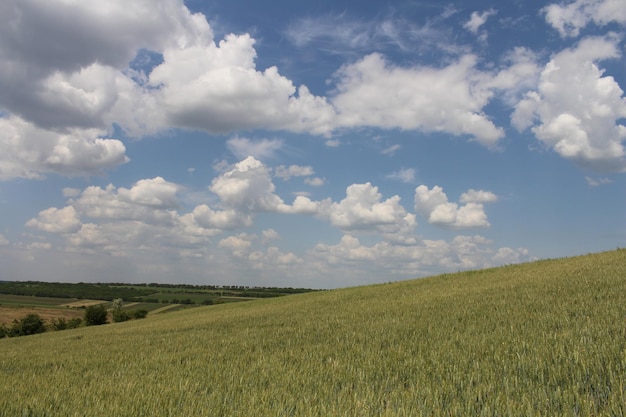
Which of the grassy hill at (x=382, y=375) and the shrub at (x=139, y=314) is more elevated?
the grassy hill at (x=382, y=375)

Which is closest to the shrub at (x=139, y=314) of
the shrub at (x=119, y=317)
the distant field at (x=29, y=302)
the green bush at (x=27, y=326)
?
the shrub at (x=119, y=317)

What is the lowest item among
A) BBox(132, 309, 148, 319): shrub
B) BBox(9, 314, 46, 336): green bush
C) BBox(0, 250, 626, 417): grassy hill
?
BBox(9, 314, 46, 336): green bush

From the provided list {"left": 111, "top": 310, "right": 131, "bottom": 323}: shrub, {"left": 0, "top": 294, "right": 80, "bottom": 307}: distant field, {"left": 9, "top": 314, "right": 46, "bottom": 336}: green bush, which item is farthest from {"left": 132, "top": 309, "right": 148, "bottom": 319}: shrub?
{"left": 0, "top": 294, "right": 80, "bottom": 307}: distant field

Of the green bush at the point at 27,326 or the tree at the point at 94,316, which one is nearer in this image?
the green bush at the point at 27,326

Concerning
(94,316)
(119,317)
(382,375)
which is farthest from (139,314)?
(382,375)

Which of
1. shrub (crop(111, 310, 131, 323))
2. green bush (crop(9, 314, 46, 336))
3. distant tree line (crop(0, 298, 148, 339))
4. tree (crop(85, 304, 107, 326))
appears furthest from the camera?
tree (crop(85, 304, 107, 326))

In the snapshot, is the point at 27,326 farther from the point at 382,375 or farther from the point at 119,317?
the point at 382,375

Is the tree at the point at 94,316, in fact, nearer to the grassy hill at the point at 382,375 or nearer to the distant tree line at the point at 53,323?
the distant tree line at the point at 53,323

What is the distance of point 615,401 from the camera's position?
14.4 feet

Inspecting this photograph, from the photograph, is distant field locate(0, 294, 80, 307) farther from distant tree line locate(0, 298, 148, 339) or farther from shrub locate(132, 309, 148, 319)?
shrub locate(132, 309, 148, 319)

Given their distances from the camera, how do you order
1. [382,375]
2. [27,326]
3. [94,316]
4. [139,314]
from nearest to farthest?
[382,375] < [27,326] < [94,316] < [139,314]

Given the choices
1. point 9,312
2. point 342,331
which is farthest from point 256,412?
point 9,312

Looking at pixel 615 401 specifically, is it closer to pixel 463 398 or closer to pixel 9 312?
pixel 463 398

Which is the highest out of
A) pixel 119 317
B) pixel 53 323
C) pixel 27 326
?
pixel 119 317
